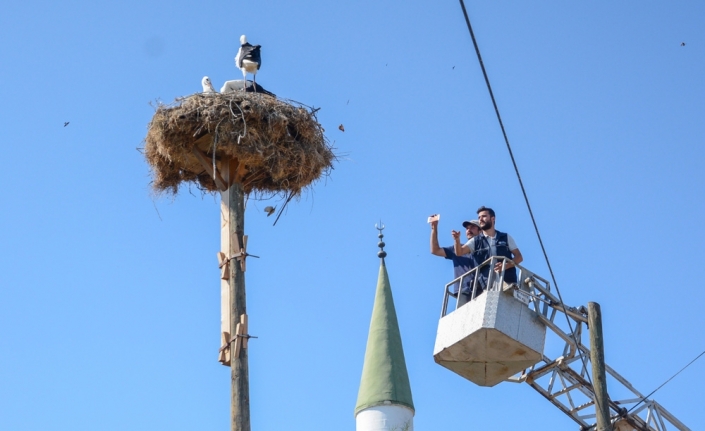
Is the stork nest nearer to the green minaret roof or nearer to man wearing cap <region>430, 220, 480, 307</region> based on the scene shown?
man wearing cap <region>430, 220, 480, 307</region>

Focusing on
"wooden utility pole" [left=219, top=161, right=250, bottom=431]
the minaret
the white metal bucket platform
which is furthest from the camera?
the minaret

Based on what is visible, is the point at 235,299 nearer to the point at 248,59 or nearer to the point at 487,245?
the point at 487,245

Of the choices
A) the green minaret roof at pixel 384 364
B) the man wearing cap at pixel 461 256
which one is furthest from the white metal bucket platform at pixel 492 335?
the green minaret roof at pixel 384 364

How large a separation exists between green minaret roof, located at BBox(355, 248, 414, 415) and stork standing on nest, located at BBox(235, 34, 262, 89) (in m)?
7.95

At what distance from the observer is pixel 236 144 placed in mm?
16156

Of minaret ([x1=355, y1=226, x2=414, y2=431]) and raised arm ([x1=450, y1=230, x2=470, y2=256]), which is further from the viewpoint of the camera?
minaret ([x1=355, y1=226, x2=414, y2=431])

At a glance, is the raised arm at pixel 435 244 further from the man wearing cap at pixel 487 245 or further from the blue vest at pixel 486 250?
the blue vest at pixel 486 250

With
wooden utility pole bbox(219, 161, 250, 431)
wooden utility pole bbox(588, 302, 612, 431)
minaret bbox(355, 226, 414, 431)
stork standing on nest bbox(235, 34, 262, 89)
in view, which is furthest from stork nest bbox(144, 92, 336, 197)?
minaret bbox(355, 226, 414, 431)

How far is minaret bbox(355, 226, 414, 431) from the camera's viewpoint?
83.3 feet

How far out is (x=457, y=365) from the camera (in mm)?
13648

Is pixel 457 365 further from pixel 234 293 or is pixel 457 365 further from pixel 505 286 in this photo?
pixel 234 293

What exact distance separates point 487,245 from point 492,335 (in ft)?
3.71

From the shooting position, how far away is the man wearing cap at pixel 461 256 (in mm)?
13742

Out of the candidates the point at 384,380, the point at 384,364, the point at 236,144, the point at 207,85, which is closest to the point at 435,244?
the point at 236,144
